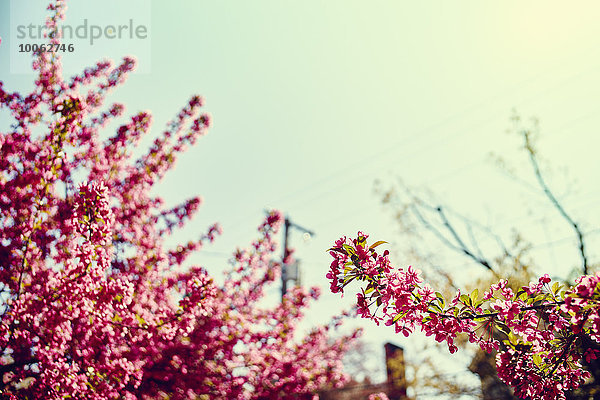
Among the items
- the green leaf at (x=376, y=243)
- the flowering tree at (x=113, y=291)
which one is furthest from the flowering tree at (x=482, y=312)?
the flowering tree at (x=113, y=291)

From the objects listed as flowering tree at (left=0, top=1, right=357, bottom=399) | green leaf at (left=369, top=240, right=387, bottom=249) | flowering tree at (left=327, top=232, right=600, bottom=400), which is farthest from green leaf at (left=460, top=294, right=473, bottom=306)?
flowering tree at (left=0, top=1, right=357, bottom=399)

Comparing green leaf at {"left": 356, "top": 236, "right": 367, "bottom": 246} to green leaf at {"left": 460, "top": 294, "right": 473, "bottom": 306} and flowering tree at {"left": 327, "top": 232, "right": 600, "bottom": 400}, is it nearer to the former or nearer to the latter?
flowering tree at {"left": 327, "top": 232, "right": 600, "bottom": 400}

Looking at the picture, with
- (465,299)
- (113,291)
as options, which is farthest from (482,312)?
(113,291)

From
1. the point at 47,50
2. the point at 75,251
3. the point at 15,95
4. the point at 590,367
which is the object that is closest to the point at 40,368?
the point at 75,251

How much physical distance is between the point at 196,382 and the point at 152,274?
1.97 meters

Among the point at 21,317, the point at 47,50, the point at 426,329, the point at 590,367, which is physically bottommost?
the point at 590,367

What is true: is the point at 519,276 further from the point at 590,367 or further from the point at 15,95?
the point at 15,95

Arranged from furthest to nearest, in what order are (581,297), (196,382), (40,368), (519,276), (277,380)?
1. (519,276)
2. (277,380)
3. (196,382)
4. (40,368)
5. (581,297)

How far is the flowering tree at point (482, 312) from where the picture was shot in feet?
9.20

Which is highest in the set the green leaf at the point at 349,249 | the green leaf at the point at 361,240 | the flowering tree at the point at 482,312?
the green leaf at the point at 361,240

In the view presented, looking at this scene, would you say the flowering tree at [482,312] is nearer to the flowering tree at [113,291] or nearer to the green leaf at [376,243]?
the green leaf at [376,243]

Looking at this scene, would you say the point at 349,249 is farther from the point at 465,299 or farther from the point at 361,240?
the point at 465,299

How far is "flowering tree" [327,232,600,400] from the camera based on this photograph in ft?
9.20

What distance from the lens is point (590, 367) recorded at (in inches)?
301
